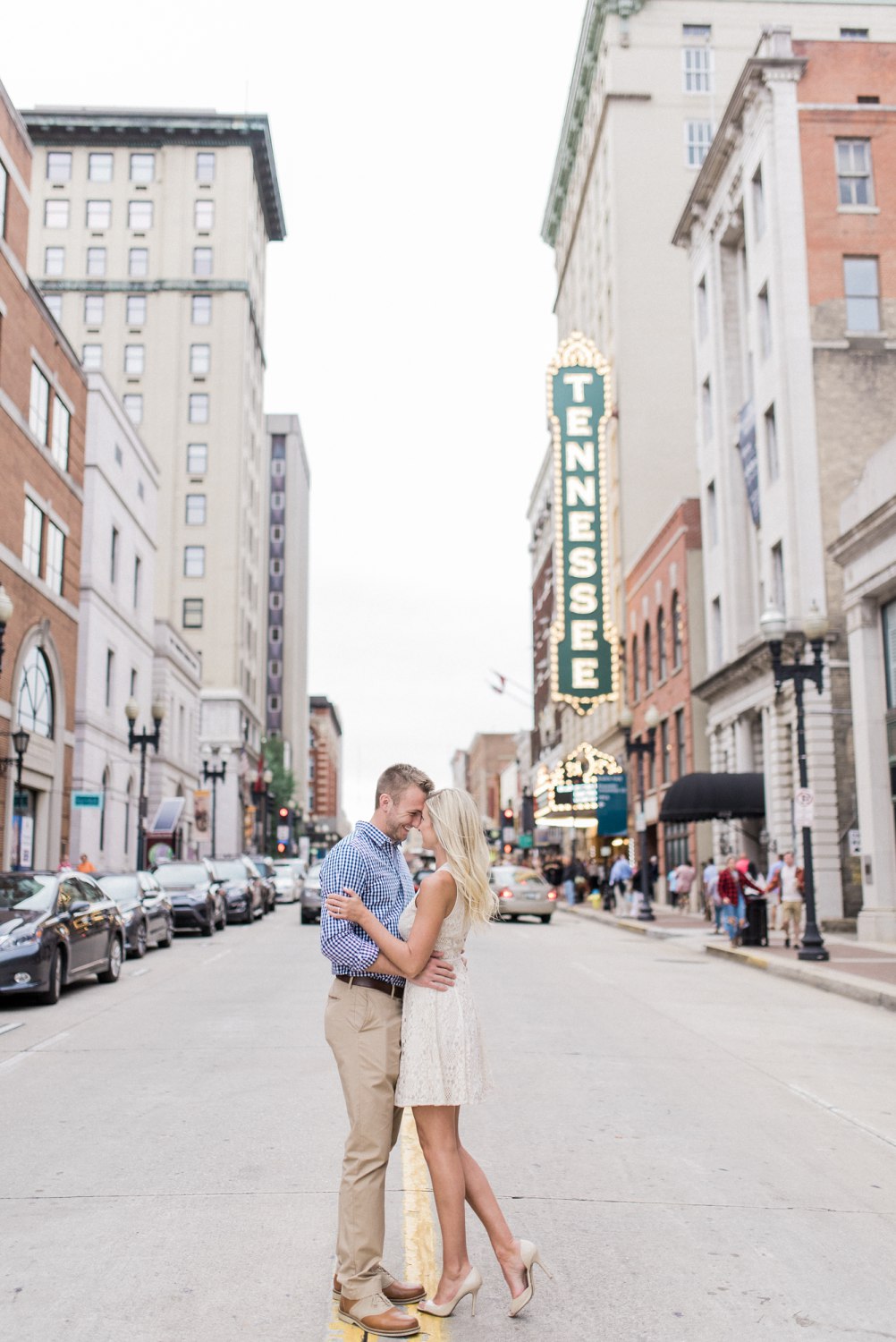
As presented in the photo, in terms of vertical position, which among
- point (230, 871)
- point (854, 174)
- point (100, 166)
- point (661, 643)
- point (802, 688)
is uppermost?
point (100, 166)

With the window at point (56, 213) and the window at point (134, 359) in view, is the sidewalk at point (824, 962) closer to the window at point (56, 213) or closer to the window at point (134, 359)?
the window at point (134, 359)

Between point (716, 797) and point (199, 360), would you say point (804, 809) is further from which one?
point (199, 360)

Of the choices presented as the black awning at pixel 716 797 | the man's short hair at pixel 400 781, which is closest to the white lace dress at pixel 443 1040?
the man's short hair at pixel 400 781

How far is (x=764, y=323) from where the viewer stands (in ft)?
116

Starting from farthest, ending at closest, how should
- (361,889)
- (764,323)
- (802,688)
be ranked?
(764,323)
(802,688)
(361,889)

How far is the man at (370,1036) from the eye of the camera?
460cm

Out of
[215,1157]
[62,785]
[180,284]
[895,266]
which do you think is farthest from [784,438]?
[180,284]

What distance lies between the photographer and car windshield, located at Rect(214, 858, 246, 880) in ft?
114

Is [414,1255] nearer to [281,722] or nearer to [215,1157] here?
[215,1157]

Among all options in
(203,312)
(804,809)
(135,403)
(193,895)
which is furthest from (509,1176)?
(203,312)

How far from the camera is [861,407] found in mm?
32438

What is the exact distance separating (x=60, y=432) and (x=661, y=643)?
22537mm

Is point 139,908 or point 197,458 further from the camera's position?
point 197,458

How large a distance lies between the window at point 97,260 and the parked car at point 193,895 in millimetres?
60710
